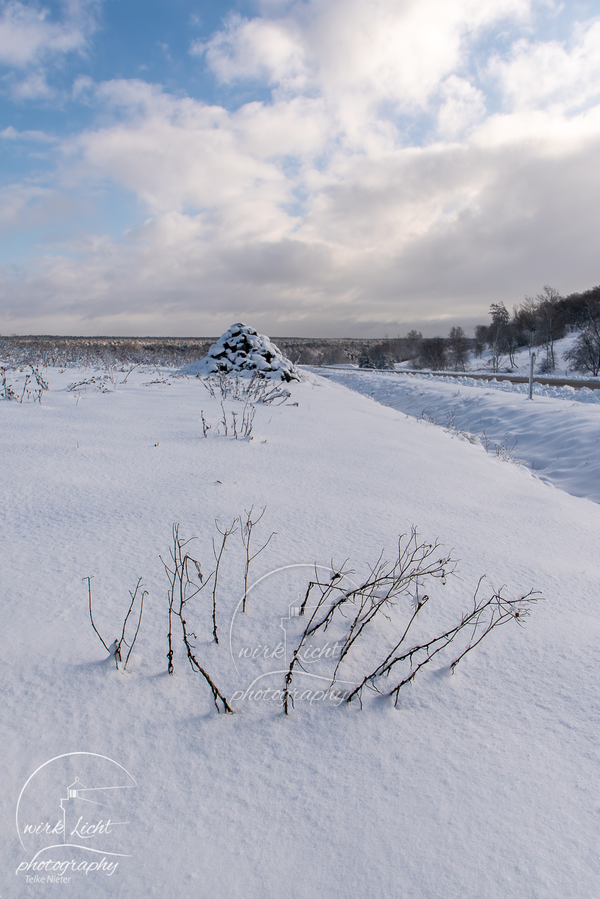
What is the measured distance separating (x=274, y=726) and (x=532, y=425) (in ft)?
29.0

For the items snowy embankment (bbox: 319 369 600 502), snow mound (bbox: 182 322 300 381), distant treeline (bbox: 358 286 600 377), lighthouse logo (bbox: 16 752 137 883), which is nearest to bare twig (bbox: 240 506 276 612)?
lighthouse logo (bbox: 16 752 137 883)

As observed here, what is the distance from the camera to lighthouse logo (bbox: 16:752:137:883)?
95 centimetres

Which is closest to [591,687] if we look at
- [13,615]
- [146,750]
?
[146,750]

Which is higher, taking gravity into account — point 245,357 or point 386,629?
point 245,357

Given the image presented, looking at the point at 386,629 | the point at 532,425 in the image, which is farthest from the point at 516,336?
the point at 386,629

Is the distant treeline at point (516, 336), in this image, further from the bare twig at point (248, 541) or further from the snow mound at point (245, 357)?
the bare twig at point (248, 541)

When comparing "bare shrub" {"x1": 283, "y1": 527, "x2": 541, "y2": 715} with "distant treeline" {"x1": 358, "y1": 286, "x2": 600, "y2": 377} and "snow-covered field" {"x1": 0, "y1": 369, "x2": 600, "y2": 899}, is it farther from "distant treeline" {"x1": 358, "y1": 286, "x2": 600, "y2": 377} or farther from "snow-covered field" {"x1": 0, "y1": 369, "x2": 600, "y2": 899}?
"distant treeline" {"x1": 358, "y1": 286, "x2": 600, "y2": 377}

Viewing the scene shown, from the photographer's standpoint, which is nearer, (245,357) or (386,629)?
(386,629)

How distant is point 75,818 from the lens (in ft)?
3.38

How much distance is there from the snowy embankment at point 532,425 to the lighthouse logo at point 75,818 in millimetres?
5712

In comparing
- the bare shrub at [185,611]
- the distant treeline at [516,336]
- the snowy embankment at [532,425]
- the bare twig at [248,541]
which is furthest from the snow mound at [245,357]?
the distant treeline at [516,336]

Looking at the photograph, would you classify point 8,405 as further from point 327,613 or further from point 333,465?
point 327,613

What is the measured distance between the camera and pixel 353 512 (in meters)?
2.67

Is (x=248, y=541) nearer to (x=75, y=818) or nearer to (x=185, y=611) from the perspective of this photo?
(x=185, y=611)
